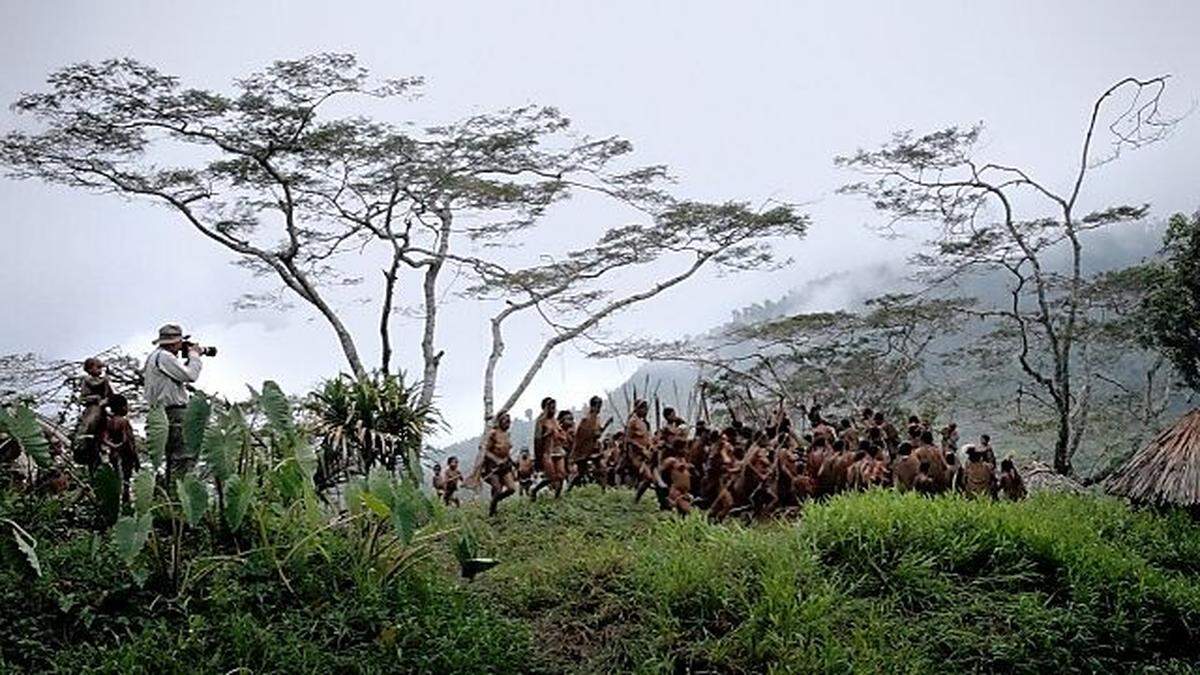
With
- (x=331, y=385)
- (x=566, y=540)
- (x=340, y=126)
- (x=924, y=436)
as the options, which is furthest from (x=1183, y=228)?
(x=340, y=126)

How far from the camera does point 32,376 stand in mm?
13812

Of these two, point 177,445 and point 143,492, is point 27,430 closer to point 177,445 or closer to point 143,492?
point 143,492

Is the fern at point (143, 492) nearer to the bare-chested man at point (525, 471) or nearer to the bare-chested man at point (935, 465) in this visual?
the bare-chested man at point (525, 471)

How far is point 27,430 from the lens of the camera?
5.82m

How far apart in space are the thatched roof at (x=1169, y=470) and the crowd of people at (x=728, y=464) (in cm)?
125

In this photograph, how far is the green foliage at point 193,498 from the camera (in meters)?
5.74

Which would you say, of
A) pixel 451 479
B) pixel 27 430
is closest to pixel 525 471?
pixel 451 479

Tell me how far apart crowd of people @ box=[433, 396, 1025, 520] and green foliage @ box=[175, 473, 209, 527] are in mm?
4481

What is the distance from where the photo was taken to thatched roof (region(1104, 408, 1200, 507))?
8.88 metres

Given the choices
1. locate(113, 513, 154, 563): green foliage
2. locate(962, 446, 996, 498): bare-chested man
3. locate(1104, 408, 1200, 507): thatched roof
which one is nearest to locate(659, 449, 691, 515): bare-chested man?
locate(962, 446, 996, 498): bare-chested man

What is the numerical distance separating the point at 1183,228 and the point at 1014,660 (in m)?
8.27

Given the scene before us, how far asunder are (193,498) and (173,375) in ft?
7.04

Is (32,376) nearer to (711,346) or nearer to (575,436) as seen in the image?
(575,436)

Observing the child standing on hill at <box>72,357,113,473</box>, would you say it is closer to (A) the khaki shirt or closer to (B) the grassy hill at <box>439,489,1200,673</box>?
(A) the khaki shirt
